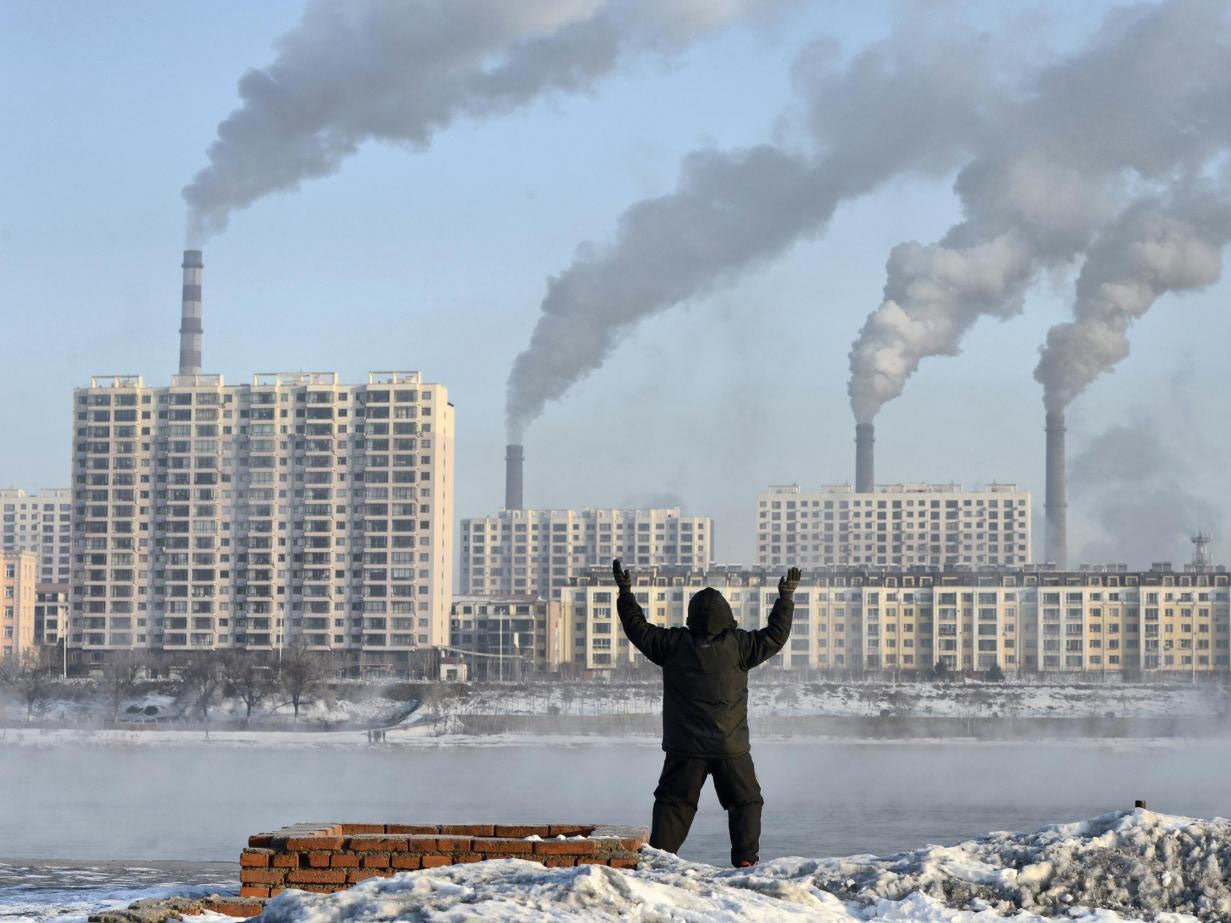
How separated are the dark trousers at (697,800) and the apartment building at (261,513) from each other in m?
108

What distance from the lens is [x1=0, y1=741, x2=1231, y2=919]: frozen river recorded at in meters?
30.3

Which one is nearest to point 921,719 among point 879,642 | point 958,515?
point 879,642

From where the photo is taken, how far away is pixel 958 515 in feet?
595

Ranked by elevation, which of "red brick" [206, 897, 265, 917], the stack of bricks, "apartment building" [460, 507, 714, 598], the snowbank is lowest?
the snowbank

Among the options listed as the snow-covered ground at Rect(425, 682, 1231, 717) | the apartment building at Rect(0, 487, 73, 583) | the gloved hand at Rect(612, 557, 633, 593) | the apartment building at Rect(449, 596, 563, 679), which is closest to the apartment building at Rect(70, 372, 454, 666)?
the apartment building at Rect(449, 596, 563, 679)

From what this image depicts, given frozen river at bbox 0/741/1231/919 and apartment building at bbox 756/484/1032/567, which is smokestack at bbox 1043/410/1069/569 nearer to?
frozen river at bbox 0/741/1231/919

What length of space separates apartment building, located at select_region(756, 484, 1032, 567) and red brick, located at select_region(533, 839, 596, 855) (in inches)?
6477

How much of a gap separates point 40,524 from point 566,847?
193m

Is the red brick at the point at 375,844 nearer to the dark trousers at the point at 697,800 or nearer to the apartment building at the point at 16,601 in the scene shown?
the dark trousers at the point at 697,800

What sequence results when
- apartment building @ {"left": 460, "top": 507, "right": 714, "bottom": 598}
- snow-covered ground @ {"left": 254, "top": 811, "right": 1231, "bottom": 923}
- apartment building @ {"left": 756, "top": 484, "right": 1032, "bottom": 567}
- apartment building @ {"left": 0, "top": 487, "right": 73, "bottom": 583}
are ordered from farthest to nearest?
apartment building @ {"left": 0, "top": 487, "right": 73, "bottom": 583} < apartment building @ {"left": 460, "top": 507, "right": 714, "bottom": 598} < apartment building @ {"left": 756, "top": 484, "right": 1032, "bottom": 567} < snow-covered ground @ {"left": 254, "top": 811, "right": 1231, "bottom": 923}

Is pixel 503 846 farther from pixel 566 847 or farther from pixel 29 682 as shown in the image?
pixel 29 682

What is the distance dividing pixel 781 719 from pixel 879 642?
29.8 m

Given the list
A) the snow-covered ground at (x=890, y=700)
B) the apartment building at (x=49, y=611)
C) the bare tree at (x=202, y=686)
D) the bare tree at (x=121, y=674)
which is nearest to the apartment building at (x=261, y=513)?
the bare tree at (x=121, y=674)

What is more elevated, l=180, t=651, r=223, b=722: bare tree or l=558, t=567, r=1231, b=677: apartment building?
l=558, t=567, r=1231, b=677: apartment building
